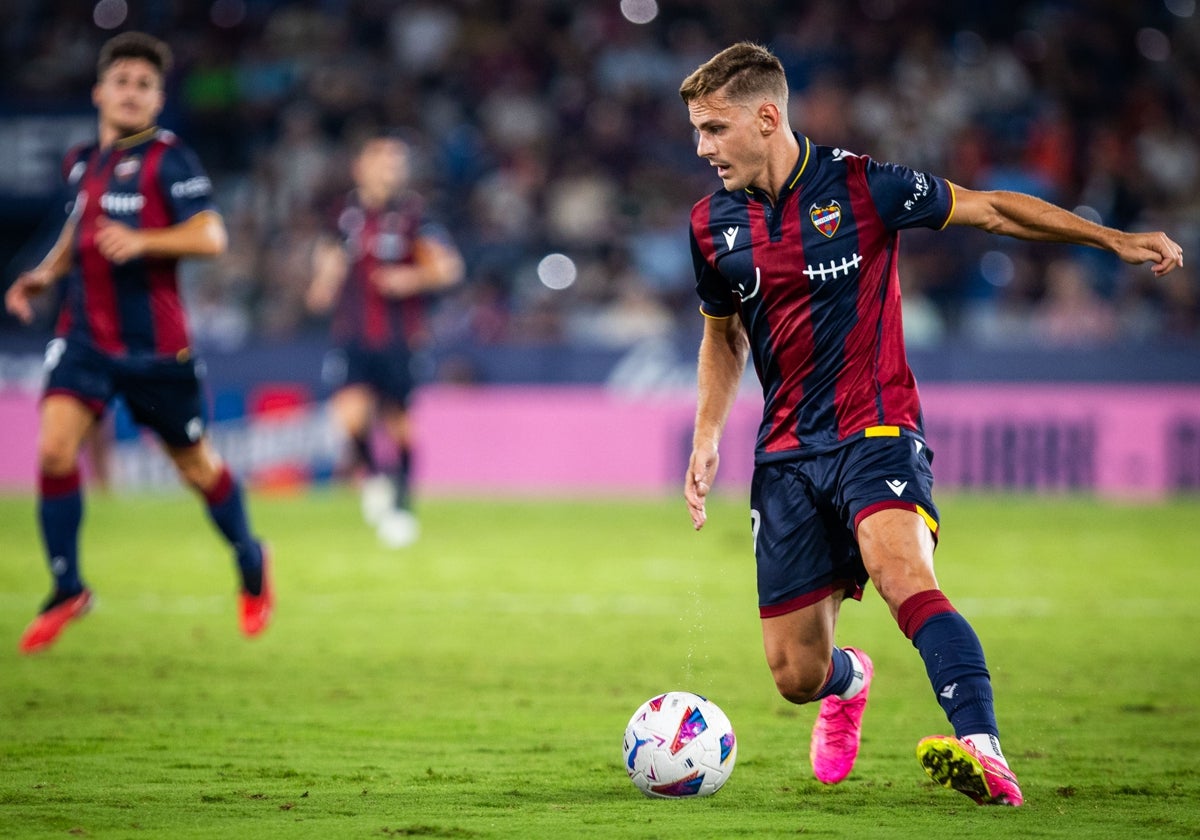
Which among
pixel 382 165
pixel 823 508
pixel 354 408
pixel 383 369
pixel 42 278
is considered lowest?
pixel 823 508

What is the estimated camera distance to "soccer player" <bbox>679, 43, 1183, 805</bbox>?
184 inches

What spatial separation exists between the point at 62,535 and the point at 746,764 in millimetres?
3745

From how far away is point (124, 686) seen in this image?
258 inches

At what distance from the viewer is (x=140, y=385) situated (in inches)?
289

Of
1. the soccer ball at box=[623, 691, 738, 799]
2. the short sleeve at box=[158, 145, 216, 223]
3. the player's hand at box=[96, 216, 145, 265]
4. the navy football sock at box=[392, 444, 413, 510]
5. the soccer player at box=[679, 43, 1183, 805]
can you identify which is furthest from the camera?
the navy football sock at box=[392, 444, 413, 510]

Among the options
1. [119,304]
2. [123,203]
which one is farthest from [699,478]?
[123,203]

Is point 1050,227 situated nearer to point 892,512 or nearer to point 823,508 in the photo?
point 892,512

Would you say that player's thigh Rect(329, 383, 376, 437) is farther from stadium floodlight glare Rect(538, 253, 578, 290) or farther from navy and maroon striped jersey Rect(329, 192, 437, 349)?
stadium floodlight glare Rect(538, 253, 578, 290)

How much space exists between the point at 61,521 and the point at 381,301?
6381 millimetres

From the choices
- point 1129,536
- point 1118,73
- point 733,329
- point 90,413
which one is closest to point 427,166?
point 1118,73

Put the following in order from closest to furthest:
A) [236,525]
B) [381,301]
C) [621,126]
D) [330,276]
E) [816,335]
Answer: [816,335] → [236,525] → [330,276] → [381,301] → [621,126]

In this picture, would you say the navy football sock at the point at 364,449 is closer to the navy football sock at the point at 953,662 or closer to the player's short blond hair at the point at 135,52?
the player's short blond hair at the point at 135,52

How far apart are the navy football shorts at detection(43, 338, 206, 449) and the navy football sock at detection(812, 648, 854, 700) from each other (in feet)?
12.0

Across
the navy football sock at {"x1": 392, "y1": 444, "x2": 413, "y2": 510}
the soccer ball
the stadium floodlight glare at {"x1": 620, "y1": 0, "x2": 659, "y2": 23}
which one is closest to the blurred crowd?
the stadium floodlight glare at {"x1": 620, "y1": 0, "x2": 659, "y2": 23}
